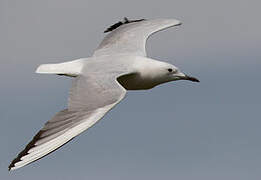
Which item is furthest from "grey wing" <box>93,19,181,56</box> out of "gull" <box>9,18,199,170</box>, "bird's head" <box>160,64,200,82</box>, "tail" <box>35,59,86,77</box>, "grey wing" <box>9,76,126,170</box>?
"grey wing" <box>9,76,126,170</box>

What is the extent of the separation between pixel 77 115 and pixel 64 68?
2.56 meters

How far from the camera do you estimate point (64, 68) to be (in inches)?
586

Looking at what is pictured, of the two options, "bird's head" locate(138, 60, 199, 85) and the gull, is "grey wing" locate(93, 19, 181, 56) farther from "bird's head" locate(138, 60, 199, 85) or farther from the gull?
"bird's head" locate(138, 60, 199, 85)

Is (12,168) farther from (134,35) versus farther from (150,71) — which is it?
(134,35)

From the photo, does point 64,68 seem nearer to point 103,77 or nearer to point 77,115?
point 103,77

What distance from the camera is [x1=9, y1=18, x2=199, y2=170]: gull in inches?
466

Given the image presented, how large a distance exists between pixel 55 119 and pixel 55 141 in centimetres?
56

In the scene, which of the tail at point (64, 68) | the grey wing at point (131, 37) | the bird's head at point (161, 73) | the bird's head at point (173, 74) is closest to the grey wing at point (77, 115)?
the tail at point (64, 68)

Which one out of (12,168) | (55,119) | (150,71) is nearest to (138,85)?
(150,71)

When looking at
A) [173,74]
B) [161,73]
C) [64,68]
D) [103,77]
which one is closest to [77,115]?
[103,77]

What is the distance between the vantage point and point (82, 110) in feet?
41.4

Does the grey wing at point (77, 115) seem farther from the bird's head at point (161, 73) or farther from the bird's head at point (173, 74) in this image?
the bird's head at point (173, 74)

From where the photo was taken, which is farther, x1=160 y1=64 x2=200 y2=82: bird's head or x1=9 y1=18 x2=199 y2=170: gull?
x1=160 y1=64 x2=200 y2=82: bird's head

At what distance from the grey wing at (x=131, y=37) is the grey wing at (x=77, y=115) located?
7.59 ft
